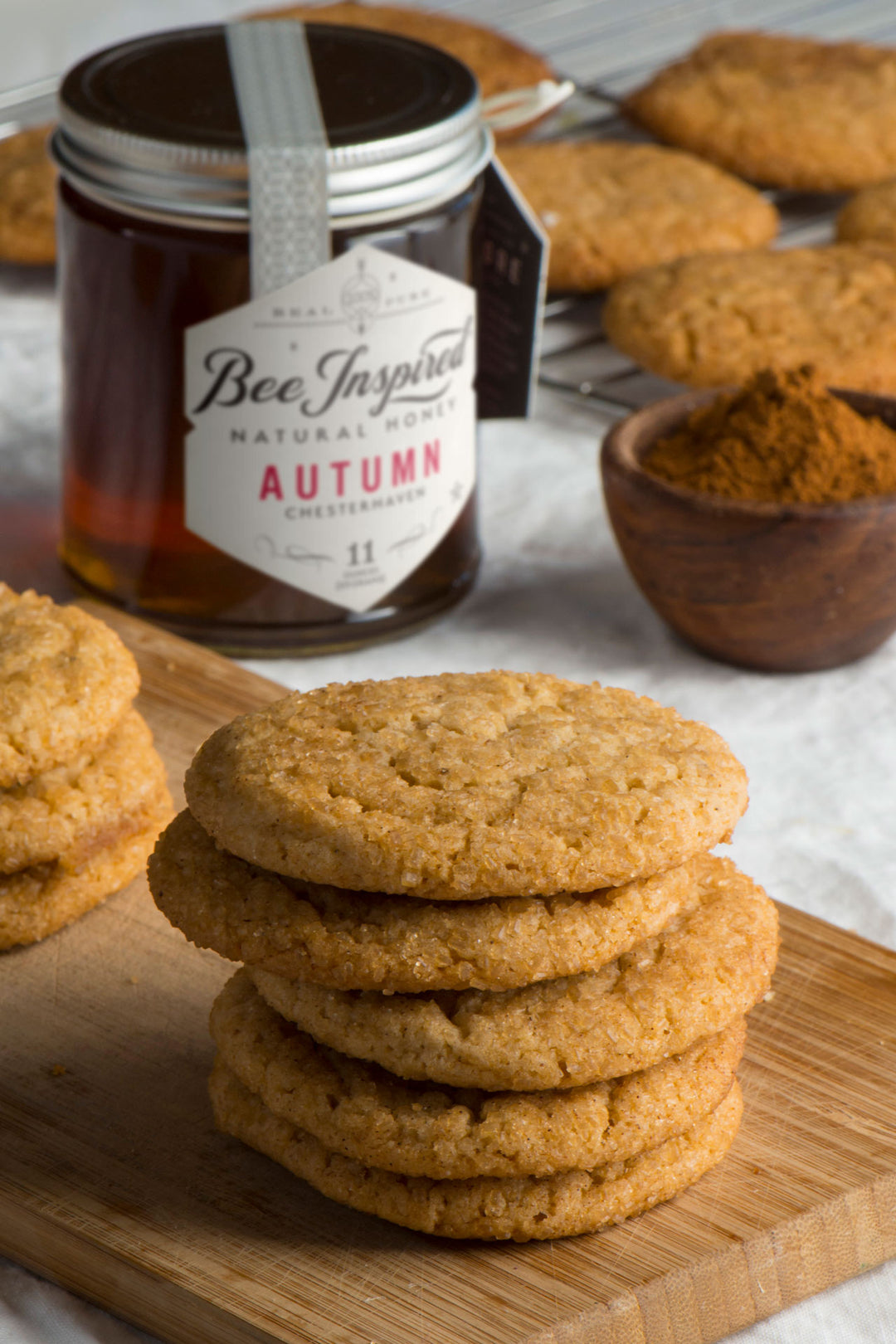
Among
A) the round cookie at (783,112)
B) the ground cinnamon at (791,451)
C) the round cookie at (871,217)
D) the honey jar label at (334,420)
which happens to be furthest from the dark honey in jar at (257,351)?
the round cookie at (783,112)

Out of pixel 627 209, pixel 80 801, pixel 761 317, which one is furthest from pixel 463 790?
pixel 627 209

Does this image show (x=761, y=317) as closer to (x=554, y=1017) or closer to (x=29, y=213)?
(x=29, y=213)

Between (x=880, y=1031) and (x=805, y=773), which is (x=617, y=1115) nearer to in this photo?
(x=880, y=1031)

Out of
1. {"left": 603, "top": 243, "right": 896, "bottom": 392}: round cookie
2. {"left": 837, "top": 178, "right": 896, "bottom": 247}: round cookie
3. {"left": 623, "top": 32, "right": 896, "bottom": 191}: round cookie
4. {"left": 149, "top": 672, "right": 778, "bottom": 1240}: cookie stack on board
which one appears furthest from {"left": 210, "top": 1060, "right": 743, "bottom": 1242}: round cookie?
{"left": 623, "top": 32, "right": 896, "bottom": 191}: round cookie

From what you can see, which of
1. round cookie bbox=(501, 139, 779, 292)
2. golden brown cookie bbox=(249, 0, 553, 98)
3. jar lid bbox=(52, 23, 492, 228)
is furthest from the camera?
golden brown cookie bbox=(249, 0, 553, 98)

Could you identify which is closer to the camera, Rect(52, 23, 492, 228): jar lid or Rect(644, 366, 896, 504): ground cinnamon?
Rect(52, 23, 492, 228): jar lid

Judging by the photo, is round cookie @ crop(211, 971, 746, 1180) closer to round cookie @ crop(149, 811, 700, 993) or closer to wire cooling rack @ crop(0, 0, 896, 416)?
round cookie @ crop(149, 811, 700, 993)
